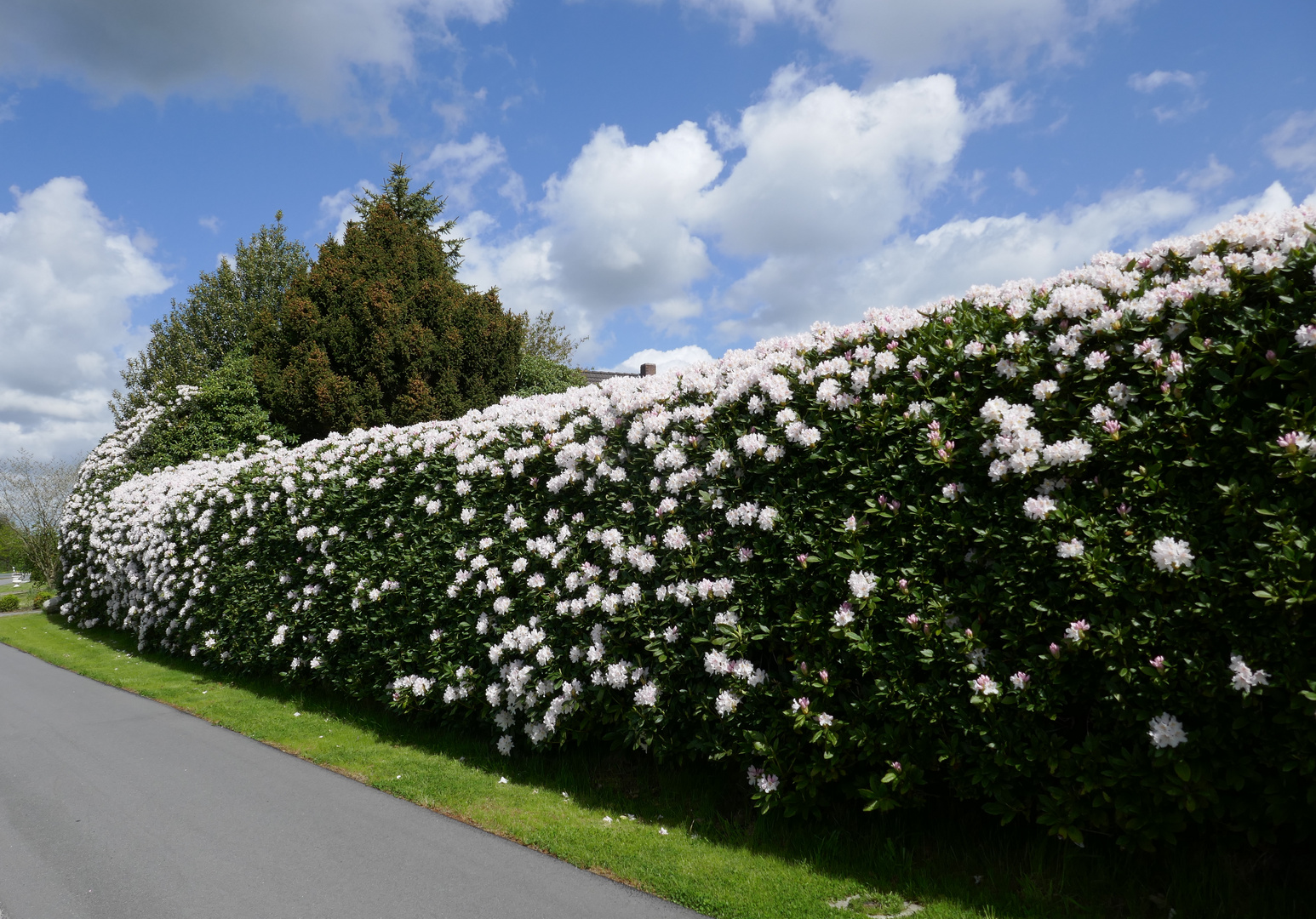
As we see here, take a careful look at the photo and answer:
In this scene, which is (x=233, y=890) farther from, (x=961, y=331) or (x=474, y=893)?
(x=961, y=331)

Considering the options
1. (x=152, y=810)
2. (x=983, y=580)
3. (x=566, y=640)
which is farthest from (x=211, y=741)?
(x=983, y=580)

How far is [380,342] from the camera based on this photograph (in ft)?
54.5

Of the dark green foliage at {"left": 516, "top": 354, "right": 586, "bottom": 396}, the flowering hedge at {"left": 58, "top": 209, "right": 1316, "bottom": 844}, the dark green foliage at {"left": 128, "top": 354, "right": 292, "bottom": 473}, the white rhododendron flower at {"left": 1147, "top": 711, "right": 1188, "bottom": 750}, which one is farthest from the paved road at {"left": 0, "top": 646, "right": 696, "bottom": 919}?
the dark green foliage at {"left": 516, "top": 354, "right": 586, "bottom": 396}

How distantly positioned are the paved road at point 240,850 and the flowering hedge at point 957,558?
1.10m

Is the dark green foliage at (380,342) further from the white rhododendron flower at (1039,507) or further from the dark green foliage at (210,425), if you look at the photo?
the white rhododendron flower at (1039,507)

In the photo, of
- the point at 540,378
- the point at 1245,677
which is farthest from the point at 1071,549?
the point at 540,378

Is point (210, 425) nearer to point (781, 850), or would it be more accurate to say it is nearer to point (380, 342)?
point (380, 342)

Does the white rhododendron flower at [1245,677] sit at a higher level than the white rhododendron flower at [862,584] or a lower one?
lower

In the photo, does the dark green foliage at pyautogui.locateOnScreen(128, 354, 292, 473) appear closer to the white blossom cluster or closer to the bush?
the bush

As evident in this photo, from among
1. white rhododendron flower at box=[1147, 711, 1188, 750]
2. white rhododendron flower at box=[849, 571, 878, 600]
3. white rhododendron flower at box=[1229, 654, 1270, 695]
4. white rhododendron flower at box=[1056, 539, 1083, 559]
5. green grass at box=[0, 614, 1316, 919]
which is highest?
white rhododendron flower at box=[1056, 539, 1083, 559]

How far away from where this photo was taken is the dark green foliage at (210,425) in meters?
16.9

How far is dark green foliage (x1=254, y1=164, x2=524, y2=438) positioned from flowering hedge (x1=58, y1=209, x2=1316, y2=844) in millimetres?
10781

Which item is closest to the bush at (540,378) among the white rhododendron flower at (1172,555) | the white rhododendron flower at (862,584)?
the white rhododendron flower at (862,584)

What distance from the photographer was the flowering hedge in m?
3.31
